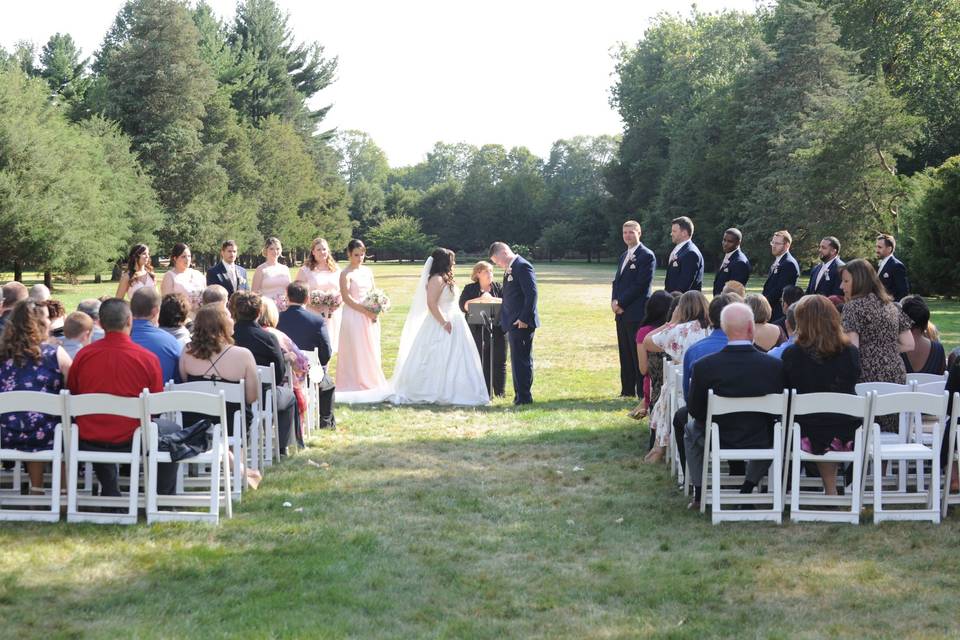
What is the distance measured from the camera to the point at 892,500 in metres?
6.91

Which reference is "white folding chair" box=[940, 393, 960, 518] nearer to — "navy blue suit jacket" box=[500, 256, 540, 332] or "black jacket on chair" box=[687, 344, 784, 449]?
"black jacket on chair" box=[687, 344, 784, 449]

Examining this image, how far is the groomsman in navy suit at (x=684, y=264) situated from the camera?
1241cm

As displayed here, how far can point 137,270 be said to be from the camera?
38.8 feet

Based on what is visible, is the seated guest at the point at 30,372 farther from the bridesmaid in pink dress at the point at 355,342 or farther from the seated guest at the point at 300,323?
the bridesmaid in pink dress at the point at 355,342

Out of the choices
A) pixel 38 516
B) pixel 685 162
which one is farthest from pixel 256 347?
pixel 685 162

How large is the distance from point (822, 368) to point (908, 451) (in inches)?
30.6

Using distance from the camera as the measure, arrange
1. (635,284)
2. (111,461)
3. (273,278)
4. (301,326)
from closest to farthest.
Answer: (111,461)
(301,326)
(635,284)
(273,278)

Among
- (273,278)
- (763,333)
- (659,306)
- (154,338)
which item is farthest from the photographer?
(273,278)

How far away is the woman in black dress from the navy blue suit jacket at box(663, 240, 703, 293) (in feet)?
7.60

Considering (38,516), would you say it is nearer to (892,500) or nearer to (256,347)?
(256,347)

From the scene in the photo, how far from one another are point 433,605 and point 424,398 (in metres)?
7.59

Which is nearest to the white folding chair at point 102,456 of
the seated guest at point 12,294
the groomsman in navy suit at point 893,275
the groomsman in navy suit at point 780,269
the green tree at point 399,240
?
the seated guest at point 12,294

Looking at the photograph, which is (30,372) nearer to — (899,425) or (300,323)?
(300,323)

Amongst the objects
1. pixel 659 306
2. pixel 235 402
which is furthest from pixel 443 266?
pixel 235 402
